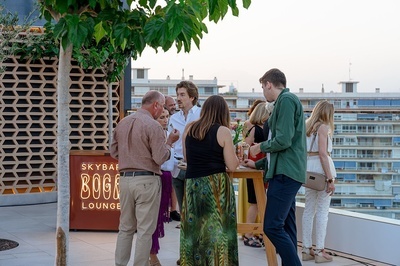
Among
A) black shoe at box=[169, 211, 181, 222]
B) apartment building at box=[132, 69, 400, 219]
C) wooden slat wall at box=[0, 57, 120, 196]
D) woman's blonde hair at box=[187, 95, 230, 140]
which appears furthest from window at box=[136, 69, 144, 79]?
woman's blonde hair at box=[187, 95, 230, 140]

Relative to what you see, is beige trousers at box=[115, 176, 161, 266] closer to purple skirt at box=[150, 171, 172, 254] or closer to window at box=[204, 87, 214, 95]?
purple skirt at box=[150, 171, 172, 254]

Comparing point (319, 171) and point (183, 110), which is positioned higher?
point (183, 110)

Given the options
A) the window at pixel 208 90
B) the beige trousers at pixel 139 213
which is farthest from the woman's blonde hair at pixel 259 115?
the beige trousers at pixel 139 213

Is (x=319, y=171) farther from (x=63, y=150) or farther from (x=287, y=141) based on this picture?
(x=63, y=150)

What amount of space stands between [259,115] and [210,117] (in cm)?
167

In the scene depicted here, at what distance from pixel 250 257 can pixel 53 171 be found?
5.05 meters

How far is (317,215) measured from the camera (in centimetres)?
659

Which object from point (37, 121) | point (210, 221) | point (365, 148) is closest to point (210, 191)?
point (210, 221)

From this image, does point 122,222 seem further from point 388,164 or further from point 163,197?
point 388,164

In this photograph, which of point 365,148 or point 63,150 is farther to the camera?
point 365,148

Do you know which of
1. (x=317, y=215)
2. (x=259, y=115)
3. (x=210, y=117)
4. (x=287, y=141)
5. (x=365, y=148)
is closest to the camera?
(x=287, y=141)

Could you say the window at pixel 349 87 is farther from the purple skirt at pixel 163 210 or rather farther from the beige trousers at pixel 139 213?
the beige trousers at pixel 139 213

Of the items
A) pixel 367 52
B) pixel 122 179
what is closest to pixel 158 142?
pixel 122 179

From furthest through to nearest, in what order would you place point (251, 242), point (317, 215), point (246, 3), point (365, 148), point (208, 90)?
point (208, 90) → point (251, 242) → point (317, 215) → point (365, 148) → point (246, 3)
